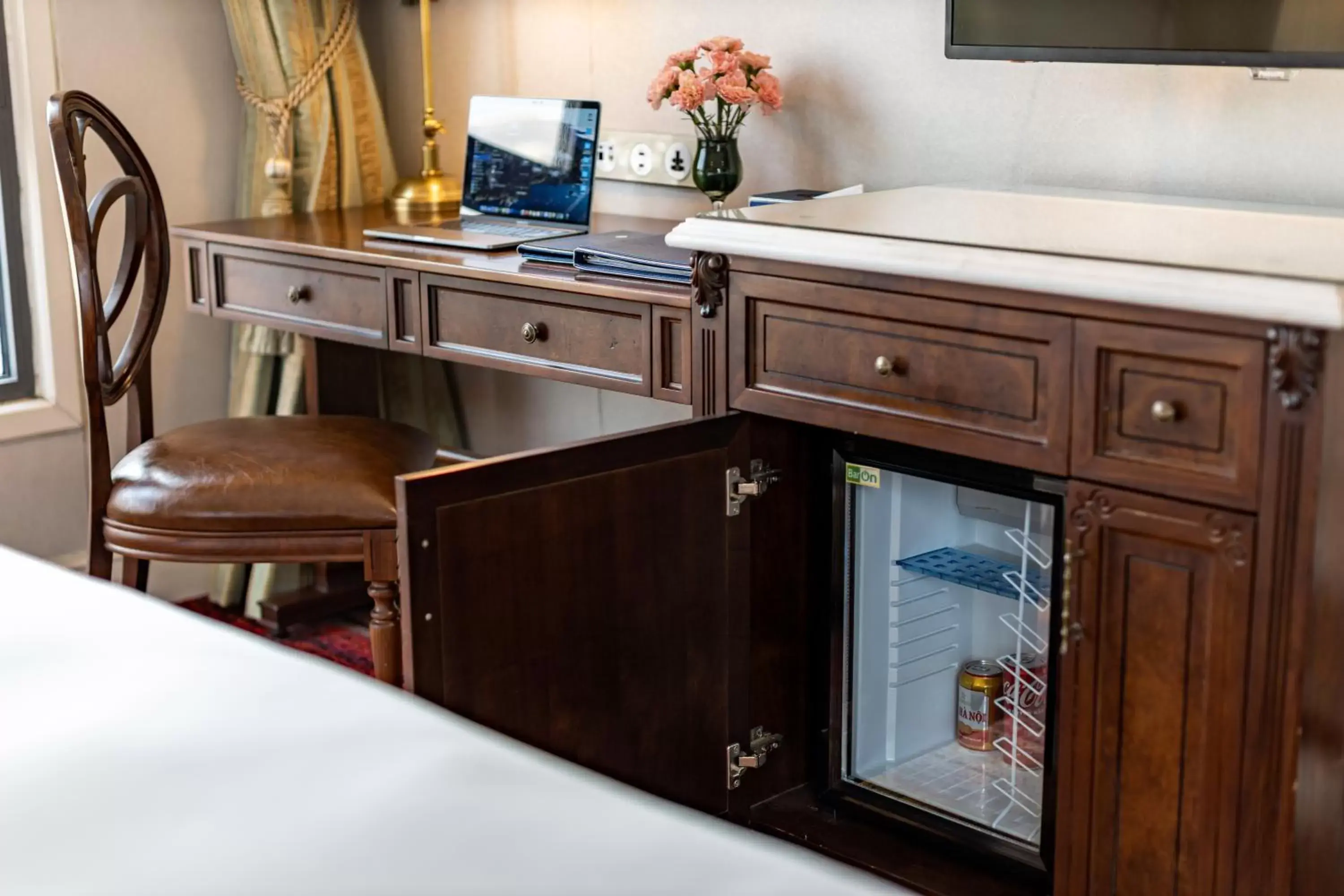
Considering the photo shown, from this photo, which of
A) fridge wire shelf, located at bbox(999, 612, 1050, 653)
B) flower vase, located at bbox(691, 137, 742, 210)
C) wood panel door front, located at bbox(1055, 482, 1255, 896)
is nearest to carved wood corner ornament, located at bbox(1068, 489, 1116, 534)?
wood panel door front, located at bbox(1055, 482, 1255, 896)

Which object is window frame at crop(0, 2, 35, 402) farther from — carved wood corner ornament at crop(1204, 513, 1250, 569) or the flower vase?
carved wood corner ornament at crop(1204, 513, 1250, 569)

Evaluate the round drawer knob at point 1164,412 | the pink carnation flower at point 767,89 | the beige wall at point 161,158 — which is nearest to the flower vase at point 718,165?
the pink carnation flower at point 767,89

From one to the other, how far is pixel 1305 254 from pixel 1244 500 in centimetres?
26

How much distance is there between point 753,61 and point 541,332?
20.5 inches

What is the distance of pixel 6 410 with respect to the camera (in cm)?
283

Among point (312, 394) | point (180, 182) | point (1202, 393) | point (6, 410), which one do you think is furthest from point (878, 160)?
point (6, 410)

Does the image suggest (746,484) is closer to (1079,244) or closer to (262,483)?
(1079,244)

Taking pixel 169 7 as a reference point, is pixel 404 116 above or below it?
below

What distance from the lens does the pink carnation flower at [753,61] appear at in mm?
2240

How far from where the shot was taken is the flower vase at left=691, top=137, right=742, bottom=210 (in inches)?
90.0

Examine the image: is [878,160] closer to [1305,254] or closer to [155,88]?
[1305,254]

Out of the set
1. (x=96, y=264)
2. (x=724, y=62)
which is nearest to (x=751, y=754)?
(x=724, y=62)

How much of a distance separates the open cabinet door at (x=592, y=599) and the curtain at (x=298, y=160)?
1276mm

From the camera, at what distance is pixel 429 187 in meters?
2.81
